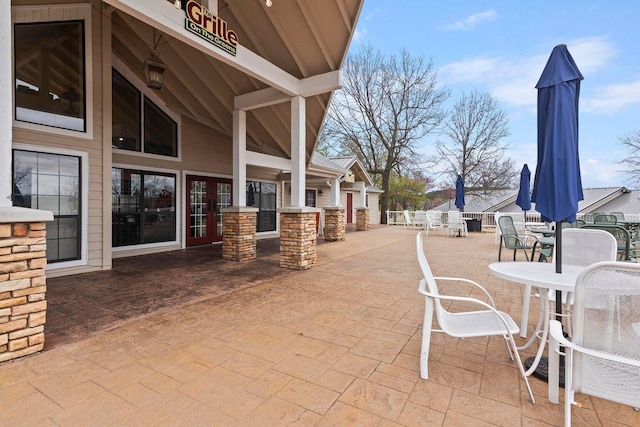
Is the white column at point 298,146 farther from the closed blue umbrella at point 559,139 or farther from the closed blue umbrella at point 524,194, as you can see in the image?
the closed blue umbrella at point 524,194

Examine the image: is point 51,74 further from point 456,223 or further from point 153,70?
point 456,223

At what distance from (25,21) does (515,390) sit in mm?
7468

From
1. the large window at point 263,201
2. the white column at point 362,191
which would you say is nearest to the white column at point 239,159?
the large window at point 263,201

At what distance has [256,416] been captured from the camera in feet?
5.73

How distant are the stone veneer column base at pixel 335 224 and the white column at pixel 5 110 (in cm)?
808

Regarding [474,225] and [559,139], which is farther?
[474,225]

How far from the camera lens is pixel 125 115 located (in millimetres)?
6645

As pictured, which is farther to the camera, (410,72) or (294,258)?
(410,72)

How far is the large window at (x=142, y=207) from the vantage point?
21.9 ft

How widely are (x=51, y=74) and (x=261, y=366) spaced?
5.87 meters

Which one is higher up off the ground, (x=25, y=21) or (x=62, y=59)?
(x=25, y=21)

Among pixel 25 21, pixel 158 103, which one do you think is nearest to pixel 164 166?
pixel 158 103

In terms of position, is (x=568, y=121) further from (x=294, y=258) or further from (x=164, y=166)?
(x=164, y=166)

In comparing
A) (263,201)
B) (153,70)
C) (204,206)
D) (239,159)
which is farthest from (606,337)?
(263,201)
